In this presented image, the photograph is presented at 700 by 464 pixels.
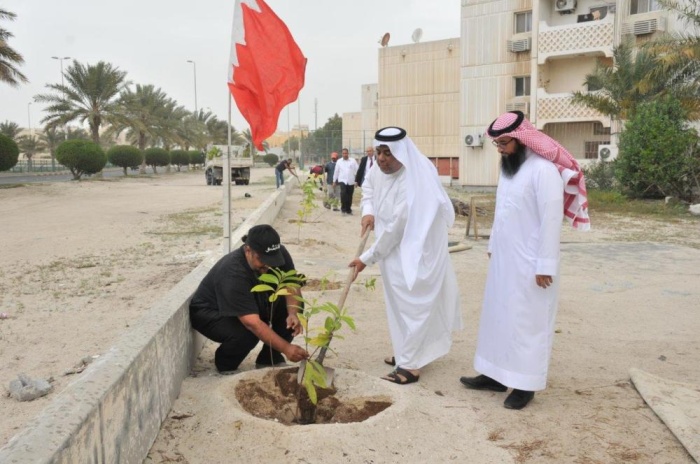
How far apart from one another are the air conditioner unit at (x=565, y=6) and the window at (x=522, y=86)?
2918 mm

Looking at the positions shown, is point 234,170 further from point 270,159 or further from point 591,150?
point 270,159

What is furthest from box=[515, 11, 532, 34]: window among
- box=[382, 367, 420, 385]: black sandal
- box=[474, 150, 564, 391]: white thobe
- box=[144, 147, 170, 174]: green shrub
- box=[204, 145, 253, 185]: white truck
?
box=[144, 147, 170, 174]: green shrub

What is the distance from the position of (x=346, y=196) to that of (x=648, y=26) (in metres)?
15.2

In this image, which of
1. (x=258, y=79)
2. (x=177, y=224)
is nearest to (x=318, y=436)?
(x=258, y=79)

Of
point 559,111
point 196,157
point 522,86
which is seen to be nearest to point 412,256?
point 559,111

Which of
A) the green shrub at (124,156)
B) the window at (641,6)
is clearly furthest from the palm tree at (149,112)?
A: the window at (641,6)

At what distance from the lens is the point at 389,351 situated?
14.6 ft

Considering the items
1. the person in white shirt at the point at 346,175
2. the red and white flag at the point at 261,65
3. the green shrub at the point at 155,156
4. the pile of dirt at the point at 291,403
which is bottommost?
the pile of dirt at the point at 291,403

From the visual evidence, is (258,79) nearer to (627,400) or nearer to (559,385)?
(559,385)

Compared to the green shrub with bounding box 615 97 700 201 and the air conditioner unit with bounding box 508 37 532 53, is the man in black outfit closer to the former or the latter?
the green shrub with bounding box 615 97 700 201

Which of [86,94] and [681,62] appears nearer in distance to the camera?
[681,62]

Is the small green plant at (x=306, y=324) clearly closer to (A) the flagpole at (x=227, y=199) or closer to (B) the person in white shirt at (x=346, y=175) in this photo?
(A) the flagpole at (x=227, y=199)

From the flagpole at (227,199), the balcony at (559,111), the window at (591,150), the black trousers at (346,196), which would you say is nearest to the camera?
the flagpole at (227,199)

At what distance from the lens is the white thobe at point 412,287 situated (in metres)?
3.73
